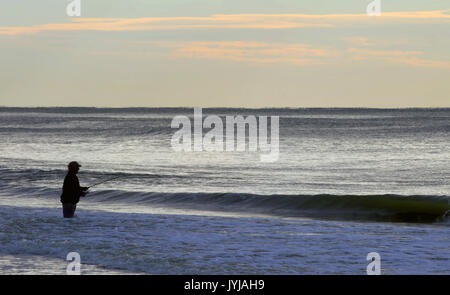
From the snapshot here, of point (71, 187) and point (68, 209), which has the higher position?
point (71, 187)

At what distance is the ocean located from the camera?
1145cm

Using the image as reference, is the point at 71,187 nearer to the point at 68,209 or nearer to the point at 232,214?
the point at 68,209

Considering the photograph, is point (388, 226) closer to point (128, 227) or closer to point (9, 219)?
point (128, 227)

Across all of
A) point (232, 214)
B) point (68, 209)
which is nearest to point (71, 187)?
point (68, 209)

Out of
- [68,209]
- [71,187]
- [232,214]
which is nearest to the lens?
[71,187]

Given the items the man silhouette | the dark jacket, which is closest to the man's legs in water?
the man silhouette

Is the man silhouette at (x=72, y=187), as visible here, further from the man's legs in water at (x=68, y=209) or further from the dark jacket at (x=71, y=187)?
the man's legs in water at (x=68, y=209)

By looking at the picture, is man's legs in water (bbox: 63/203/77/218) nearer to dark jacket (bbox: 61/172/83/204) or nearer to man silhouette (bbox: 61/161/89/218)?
man silhouette (bbox: 61/161/89/218)

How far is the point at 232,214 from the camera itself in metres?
18.1
